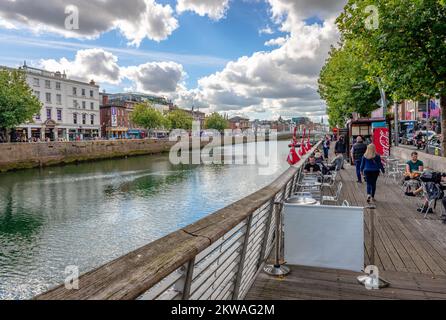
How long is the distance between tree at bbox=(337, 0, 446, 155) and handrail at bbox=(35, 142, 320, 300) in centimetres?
1095

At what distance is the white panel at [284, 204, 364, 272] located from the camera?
13.5 feet

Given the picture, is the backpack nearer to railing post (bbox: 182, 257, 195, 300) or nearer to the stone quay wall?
railing post (bbox: 182, 257, 195, 300)

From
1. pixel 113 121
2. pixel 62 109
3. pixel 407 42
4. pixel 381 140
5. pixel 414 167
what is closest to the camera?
pixel 414 167

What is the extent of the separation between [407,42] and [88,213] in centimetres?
1760

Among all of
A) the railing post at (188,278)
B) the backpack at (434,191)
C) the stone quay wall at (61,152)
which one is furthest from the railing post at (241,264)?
the stone quay wall at (61,152)

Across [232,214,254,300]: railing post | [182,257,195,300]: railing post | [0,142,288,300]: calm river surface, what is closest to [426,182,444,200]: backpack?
[232,214,254,300]: railing post

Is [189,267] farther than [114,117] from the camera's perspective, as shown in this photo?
No

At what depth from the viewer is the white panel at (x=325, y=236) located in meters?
4.10

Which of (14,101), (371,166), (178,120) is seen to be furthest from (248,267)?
(178,120)

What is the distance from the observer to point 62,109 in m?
63.2

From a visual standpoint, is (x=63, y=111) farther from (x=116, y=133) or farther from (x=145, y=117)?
(x=116, y=133)

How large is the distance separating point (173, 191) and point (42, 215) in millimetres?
9103

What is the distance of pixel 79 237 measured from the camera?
48.3 feet

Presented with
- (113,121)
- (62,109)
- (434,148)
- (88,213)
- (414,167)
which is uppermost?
(62,109)
